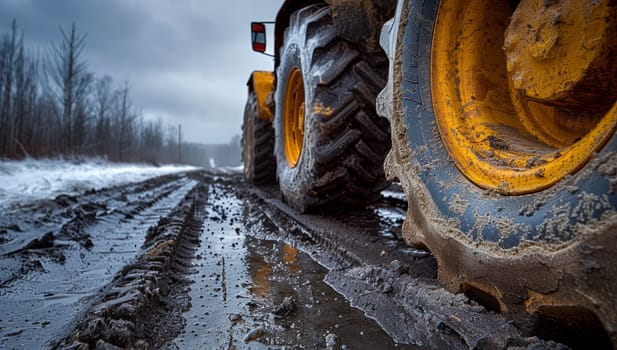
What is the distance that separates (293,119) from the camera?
12.3ft

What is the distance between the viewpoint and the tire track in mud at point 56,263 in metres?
1.28

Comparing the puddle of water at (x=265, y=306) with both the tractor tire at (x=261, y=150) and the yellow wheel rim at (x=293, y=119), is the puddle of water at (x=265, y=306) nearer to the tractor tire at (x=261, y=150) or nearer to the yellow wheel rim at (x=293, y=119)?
the yellow wheel rim at (x=293, y=119)

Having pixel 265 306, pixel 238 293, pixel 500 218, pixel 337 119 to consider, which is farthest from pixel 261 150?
pixel 500 218

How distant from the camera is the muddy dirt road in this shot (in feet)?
3.61

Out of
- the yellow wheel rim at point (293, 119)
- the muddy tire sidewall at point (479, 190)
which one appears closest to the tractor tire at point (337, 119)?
the yellow wheel rim at point (293, 119)

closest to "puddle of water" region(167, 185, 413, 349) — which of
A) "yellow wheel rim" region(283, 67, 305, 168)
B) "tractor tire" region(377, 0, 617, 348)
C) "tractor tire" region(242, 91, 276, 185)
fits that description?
"tractor tire" region(377, 0, 617, 348)

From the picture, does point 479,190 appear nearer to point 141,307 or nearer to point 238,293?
point 238,293

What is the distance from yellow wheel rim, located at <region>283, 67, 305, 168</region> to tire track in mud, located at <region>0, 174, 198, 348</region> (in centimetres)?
146

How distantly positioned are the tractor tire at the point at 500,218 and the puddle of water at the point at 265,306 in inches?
13.9

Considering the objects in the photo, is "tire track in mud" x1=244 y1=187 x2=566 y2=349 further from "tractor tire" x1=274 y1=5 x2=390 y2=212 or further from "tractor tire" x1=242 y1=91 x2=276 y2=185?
"tractor tire" x1=242 y1=91 x2=276 y2=185

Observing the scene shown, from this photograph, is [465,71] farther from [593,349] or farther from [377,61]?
[377,61]

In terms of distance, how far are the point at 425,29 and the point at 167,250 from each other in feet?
5.23

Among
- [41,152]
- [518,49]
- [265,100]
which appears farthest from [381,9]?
[41,152]

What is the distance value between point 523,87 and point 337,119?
4.92 ft
